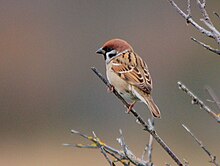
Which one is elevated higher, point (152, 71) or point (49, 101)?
point (49, 101)

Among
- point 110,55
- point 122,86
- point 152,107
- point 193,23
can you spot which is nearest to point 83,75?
point 110,55

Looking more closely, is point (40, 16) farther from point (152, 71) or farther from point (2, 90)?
point (152, 71)

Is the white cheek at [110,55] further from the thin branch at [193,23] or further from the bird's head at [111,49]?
the thin branch at [193,23]

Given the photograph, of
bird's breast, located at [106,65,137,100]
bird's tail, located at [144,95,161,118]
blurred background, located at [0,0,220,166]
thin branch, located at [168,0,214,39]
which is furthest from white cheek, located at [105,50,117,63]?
blurred background, located at [0,0,220,166]

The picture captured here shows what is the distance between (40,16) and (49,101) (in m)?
1.89

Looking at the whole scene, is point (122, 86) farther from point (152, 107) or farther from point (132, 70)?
point (152, 107)

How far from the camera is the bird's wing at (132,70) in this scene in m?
4.69

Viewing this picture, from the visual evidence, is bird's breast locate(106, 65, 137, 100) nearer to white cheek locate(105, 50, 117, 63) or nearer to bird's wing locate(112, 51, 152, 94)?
bird's wing locate(112, 51, 152, 94)

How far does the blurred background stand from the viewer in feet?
33.7

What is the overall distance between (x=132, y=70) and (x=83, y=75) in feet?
23.9

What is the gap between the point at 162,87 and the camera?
1150cm

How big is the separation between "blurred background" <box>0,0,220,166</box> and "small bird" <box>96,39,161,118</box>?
4.56 m

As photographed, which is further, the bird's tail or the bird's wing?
the bird's wing

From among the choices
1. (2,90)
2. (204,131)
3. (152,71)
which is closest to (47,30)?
(2,90)
